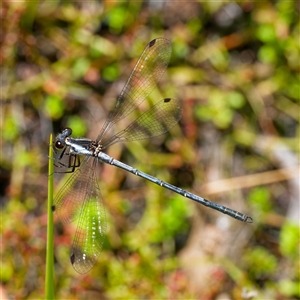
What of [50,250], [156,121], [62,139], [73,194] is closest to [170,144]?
[156,121]

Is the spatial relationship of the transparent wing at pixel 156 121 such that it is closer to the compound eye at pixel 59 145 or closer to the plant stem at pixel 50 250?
the compound eye at pixel 59 145

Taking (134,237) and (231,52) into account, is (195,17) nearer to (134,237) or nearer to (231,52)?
(231,52)

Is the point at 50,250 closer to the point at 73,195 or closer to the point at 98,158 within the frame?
the point at 73,195

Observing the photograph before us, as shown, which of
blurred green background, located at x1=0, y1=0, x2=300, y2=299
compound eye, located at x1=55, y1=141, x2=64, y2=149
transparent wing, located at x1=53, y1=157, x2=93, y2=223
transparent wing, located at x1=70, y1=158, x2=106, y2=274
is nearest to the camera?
transparent wing, located at x1=70, y1=158, x2=106, y2=274

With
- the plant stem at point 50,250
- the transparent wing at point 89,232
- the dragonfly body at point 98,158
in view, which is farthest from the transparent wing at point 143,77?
the plant stem at point 50,250

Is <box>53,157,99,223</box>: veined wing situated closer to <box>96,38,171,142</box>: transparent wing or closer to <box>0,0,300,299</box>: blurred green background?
<box>96,38,171,142</box>: transparent wing

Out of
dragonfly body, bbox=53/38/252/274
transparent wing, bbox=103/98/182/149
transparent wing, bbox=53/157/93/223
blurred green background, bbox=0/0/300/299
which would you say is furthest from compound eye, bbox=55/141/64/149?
blurred green background, bbox=0/0/300/299
